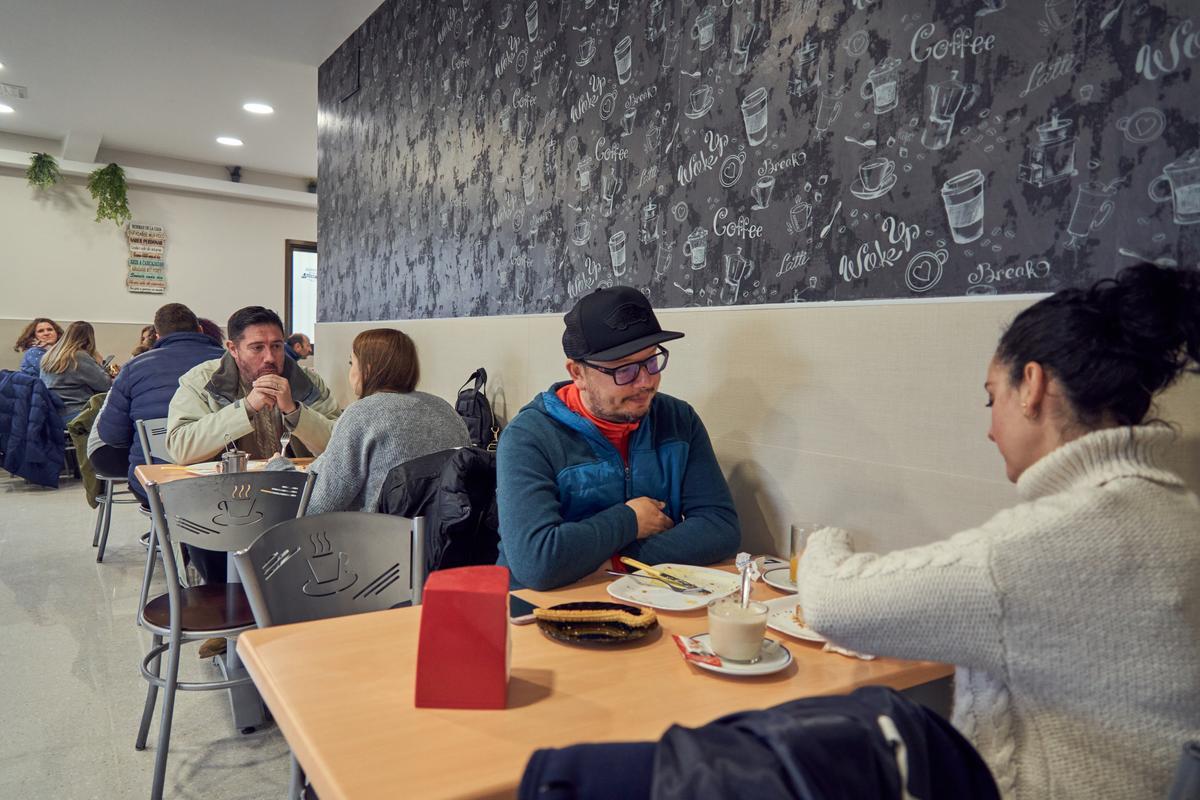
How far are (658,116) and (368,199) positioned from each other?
287 centimetres

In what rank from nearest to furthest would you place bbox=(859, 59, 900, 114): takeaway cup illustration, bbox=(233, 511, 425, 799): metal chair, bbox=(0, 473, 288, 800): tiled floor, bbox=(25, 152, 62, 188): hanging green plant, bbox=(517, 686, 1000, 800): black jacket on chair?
bbox=(517, 686, 1000, 800): black jacket on chair
bbox=(233, 511, 425, 799): metal chair
bbox=(859, 59, 900, 114): takeaway cup illustration
bbox=(0, 473, 288, 800): tiled floor
bbox=(25, 152, 62, 188): hanging green plant

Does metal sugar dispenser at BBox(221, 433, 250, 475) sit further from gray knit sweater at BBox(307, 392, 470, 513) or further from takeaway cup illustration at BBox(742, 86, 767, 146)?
takeaway cup illustration at BBox(742, 86, 767, 146)

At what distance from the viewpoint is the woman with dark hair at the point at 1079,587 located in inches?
34.3

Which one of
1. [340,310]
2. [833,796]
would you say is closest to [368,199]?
[340,310]

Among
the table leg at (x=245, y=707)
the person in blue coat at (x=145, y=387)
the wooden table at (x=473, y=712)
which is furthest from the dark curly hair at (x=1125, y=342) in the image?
the person in blue coat at (x=145, y=387)

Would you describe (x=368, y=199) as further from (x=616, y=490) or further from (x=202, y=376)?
(x=616, y=490)

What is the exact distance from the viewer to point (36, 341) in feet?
22.8

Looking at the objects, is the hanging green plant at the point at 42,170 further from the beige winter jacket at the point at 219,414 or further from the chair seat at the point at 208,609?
the chair seat at the point at 208,609

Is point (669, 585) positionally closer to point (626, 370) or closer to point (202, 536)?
point (626, 370)

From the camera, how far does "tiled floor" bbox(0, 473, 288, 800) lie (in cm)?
212

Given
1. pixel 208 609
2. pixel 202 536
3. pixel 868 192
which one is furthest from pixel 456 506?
pixel 868 192

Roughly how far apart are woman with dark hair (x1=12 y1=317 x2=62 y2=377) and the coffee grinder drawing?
7671 mm

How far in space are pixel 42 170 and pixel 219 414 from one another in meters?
6.10

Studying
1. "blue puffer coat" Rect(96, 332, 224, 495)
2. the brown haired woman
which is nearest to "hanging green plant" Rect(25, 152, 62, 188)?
the brown haired woman
